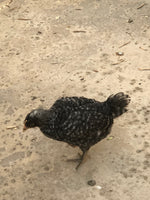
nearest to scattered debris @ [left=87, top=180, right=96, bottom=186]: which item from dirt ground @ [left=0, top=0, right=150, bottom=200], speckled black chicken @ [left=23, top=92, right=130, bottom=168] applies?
dirt ground @ [left=0, top=0, right=150, bottom=200]

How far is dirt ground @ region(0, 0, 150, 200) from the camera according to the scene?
4664 mm

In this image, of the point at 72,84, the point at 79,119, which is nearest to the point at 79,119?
the point at 79,119

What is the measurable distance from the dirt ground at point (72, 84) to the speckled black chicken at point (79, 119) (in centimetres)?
51

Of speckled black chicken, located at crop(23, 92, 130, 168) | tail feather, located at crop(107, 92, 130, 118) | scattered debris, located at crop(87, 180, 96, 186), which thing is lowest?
scattered debris, located at crop(87, 180, 96, 186)

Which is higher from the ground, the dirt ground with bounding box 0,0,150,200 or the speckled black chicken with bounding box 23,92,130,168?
the speckled black chicken with bounding box 23,92,130,168

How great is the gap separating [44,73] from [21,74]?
1.38 ft

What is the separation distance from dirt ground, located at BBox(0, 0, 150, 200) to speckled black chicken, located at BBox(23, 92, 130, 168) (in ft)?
1.66

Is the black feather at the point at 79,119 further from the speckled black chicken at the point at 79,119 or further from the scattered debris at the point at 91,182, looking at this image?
the scattered debris at the point at 91,182

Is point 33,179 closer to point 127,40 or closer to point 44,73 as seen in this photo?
point 44,73

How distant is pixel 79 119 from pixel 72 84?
175cm

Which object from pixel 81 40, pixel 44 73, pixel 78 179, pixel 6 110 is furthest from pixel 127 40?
pixel 78 179

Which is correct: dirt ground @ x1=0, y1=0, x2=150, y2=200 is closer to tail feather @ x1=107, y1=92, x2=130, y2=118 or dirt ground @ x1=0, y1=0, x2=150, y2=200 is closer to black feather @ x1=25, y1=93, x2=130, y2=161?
black feather @ x1=25, y1=93, x2=130, y2=161

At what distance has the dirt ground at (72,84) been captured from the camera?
466 cm

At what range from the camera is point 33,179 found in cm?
475
